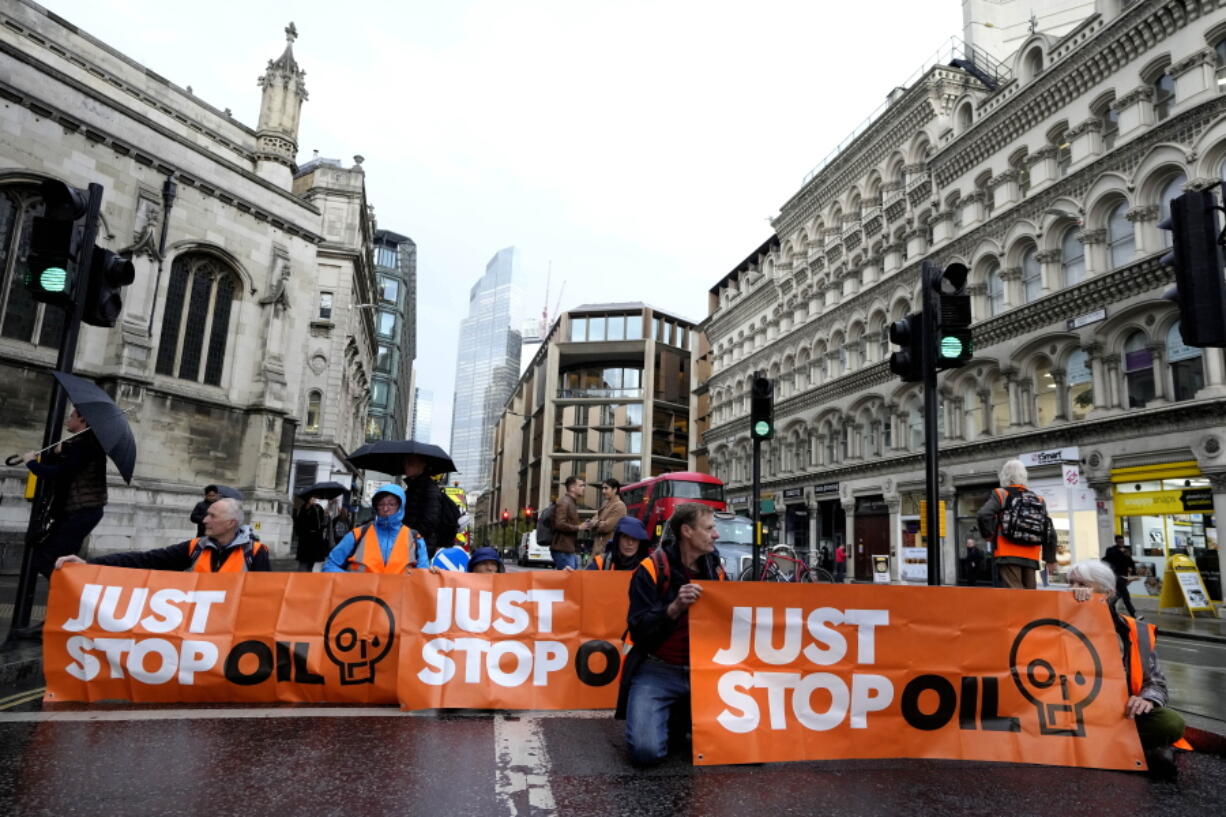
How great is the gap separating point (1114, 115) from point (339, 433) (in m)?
39.2

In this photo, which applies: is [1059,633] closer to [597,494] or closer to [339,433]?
[339,433]

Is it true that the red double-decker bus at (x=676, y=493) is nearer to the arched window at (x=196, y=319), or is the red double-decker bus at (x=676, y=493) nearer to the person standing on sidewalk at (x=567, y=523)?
the person standing on sidewalk at (x=567, y=523)

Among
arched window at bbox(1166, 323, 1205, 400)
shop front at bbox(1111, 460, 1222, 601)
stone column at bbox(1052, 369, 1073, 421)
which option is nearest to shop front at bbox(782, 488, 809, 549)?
stone column at bbox(1052, 369, 1073, 421)

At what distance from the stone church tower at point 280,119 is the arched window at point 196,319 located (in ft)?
20.2

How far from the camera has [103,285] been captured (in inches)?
275

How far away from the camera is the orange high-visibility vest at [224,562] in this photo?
19.3 ft

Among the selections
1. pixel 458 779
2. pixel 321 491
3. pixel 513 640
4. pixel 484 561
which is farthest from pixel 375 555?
pixel 321 491

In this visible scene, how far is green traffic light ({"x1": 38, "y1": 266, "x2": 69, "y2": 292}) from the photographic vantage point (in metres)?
6.47

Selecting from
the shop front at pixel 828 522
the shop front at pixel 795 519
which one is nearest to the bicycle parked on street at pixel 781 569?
the shop front at pixel 828 522

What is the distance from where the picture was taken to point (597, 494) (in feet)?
268

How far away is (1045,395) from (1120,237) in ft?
16.8

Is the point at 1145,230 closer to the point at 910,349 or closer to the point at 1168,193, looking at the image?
the point at 1168,193

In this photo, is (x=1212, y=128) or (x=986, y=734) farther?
(x=1212, y=128)

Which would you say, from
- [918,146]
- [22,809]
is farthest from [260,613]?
[918,146]
